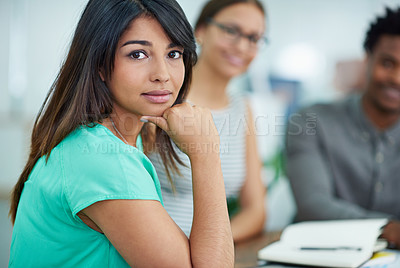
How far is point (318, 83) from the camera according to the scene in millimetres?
3990

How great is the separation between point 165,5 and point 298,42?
348cm

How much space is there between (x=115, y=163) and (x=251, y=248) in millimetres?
593

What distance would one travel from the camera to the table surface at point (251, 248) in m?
1.01

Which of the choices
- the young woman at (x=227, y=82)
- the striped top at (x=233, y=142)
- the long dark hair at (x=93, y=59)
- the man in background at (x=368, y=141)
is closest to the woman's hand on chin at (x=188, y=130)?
the long dark hair at (x=93, y=59)

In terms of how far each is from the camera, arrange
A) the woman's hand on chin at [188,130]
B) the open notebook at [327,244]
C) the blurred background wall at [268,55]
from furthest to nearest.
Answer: the blurred background wall at [268,55], the open notebook at [327,244], the woman's hand on chin at [188,130]

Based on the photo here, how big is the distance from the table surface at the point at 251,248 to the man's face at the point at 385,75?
33.6 inches

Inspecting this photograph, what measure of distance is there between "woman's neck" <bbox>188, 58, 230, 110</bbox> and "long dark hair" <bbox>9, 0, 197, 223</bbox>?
744mm

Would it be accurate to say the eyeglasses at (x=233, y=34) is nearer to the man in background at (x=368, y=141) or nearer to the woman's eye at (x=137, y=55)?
the man in background at (x=368, y=141)

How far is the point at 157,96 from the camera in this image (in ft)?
2.60

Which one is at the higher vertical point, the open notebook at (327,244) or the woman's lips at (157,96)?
the woman's lips at (157,96)

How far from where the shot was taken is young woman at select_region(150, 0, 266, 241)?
150 cm

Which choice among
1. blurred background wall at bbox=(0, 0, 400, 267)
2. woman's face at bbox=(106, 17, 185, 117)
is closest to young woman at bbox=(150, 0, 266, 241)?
woman's face at bbox=(106, 17, 185, 117)

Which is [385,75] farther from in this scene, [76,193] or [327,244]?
[76,193]

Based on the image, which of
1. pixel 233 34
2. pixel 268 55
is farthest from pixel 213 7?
pixel 268 55
